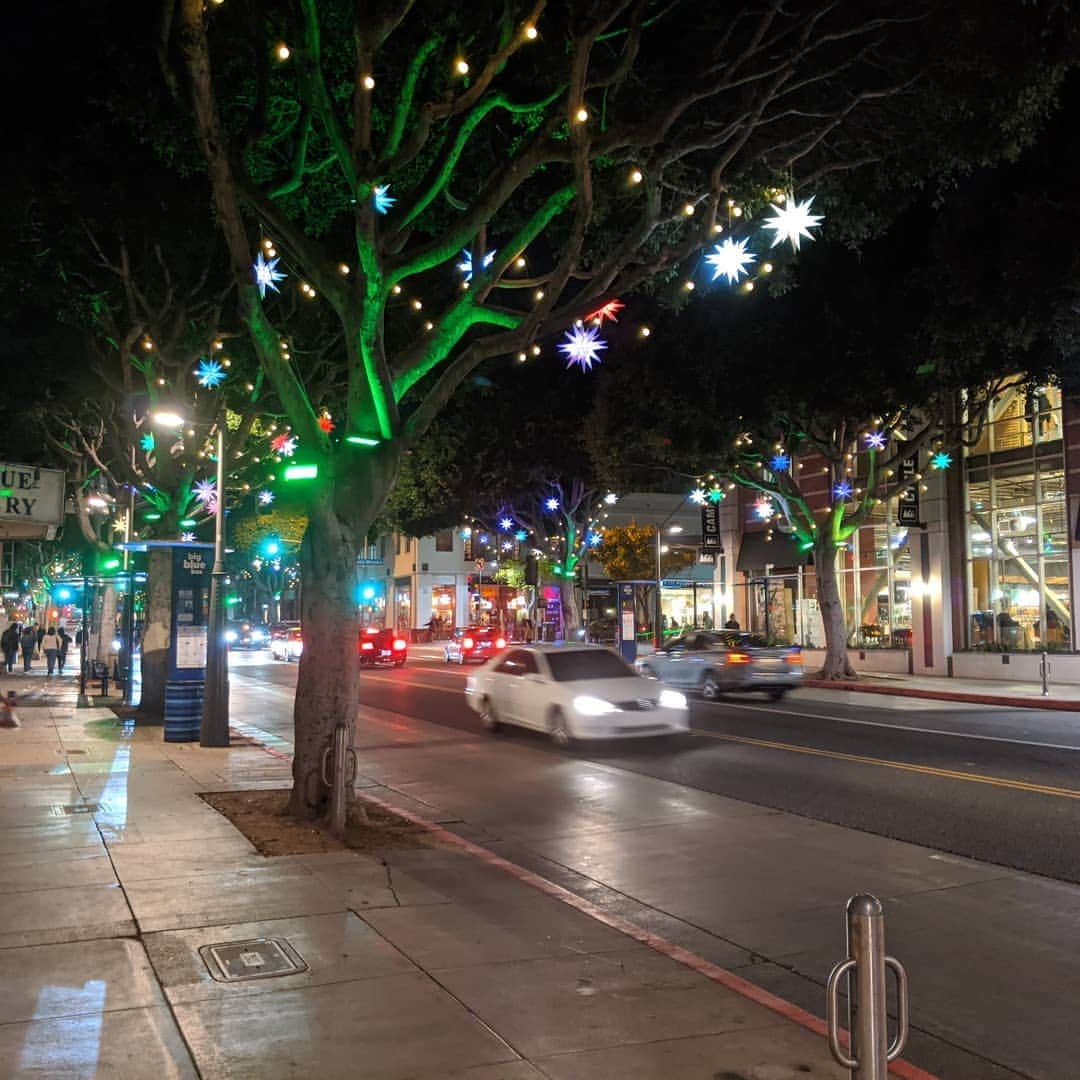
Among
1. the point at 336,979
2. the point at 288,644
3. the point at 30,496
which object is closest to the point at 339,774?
the point at 336,979

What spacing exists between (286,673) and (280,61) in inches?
1109

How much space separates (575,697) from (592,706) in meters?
0.29

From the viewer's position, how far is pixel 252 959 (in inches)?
Result: 231

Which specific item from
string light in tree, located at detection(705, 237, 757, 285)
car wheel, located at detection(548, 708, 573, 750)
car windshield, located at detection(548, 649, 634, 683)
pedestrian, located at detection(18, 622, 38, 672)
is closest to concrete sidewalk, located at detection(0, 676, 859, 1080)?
car wheel, located at detection(548, 708, 573, 750)

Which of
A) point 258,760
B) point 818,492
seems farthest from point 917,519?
point 258,760

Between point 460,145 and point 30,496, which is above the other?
point 460,145

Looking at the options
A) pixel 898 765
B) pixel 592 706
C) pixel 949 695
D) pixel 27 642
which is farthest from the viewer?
pixel 27 642

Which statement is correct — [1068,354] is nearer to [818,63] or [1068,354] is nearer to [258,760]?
[818,63]

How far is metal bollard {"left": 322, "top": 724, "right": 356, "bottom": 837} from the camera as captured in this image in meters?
9.16

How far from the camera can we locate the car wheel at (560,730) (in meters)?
15.1

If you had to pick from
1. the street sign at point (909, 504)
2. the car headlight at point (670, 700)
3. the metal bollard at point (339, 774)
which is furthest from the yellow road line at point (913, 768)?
the street sign at point (909, 504)

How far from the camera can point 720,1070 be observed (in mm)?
4527

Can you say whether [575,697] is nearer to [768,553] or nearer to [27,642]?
[768,553]

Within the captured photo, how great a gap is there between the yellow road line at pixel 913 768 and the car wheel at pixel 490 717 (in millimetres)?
3202
